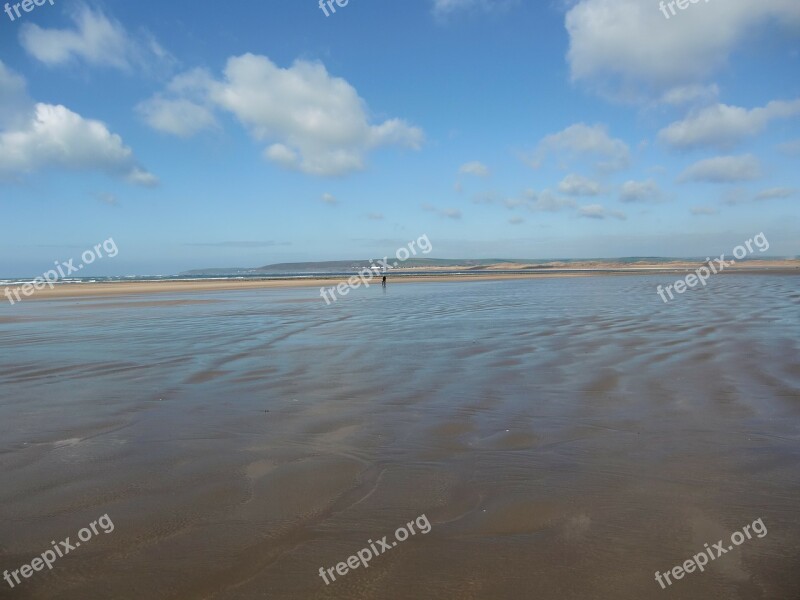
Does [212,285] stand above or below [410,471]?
above

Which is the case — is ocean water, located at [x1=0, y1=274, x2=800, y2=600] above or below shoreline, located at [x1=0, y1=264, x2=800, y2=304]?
below

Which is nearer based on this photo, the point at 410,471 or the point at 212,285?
the point at 410,471

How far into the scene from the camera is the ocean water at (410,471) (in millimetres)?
3154

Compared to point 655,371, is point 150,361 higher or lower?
higher

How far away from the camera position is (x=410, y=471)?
463 cm

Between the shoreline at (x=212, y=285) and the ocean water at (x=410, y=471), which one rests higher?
the shoreline at (x=212, y=285)

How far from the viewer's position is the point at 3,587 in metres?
3.13

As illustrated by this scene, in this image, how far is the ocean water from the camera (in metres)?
3.15

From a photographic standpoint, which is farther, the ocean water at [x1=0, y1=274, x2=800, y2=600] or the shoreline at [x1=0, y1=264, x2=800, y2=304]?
the shoreline at [x1=0, y1=264, x2=800, y2=304]

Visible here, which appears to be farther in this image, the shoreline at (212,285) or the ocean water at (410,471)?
the shoreline at (212,285)

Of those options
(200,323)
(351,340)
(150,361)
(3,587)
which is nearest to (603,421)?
(3,587)

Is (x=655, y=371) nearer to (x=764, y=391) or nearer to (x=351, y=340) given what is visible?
(x=764, y=391)

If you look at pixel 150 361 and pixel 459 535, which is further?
pixel 150 361

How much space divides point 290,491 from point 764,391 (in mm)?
Result: 6625
